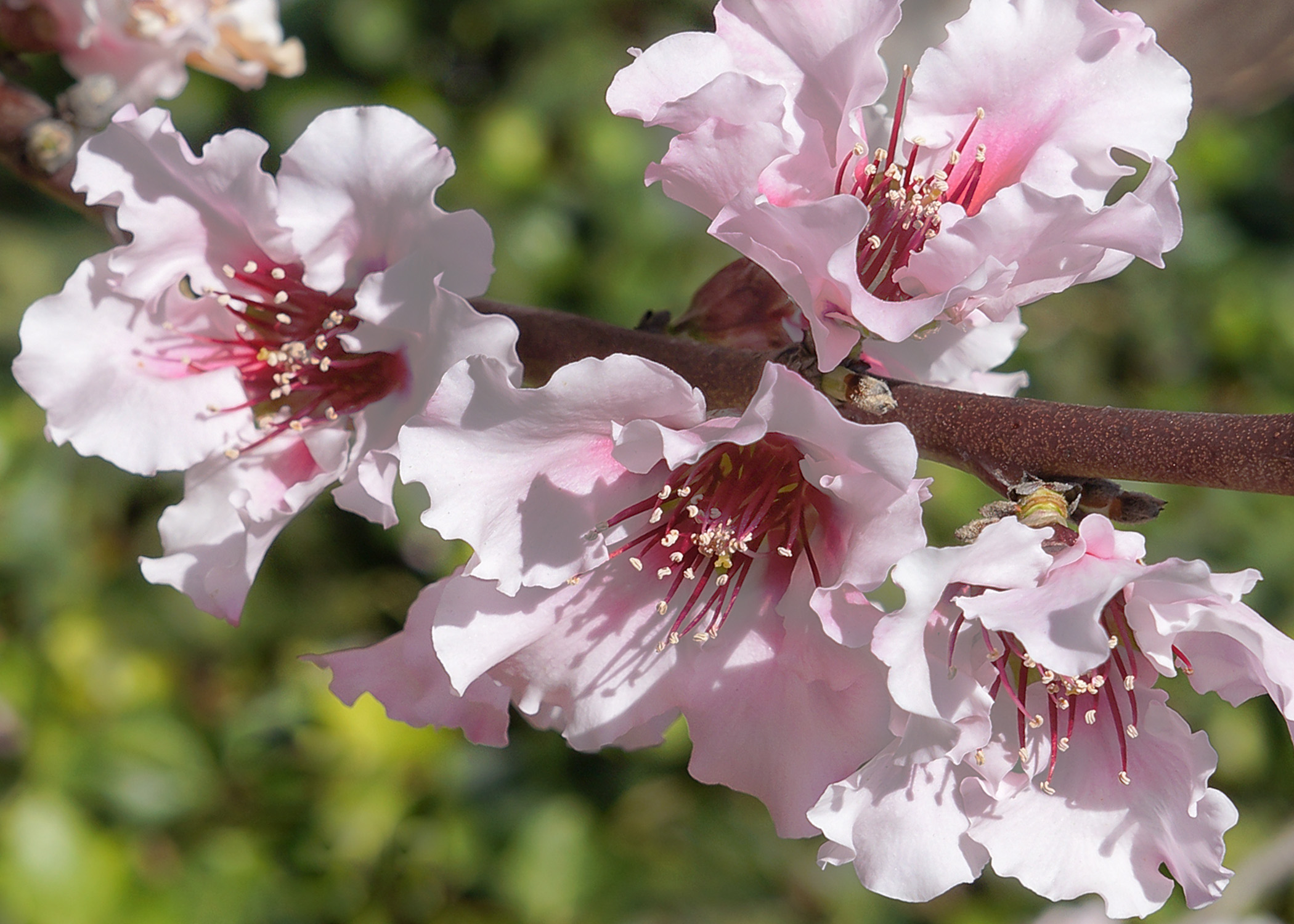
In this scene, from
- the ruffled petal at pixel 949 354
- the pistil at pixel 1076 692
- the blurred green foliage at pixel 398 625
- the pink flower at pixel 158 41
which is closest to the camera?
the pistil at pixel 1076 692

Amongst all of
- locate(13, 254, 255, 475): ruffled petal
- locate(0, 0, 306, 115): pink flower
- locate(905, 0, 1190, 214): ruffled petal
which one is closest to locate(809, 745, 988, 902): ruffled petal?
locate(905, 0, 1190, 214): ruffled petal

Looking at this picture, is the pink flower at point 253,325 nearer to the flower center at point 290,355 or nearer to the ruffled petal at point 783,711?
the flower center at point 290,355

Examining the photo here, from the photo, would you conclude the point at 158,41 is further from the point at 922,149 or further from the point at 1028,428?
the point at 1028,428

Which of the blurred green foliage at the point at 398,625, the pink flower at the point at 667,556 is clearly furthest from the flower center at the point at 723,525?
the blurred green foliage at the point at 398,625

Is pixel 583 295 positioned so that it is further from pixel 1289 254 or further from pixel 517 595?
pixel 1289 254

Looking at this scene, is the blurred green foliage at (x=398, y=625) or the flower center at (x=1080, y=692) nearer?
the flower center at (x=1080, y=692)

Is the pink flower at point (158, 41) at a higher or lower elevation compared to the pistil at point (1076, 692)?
higher

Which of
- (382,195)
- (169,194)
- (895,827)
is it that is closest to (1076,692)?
(895,827)
